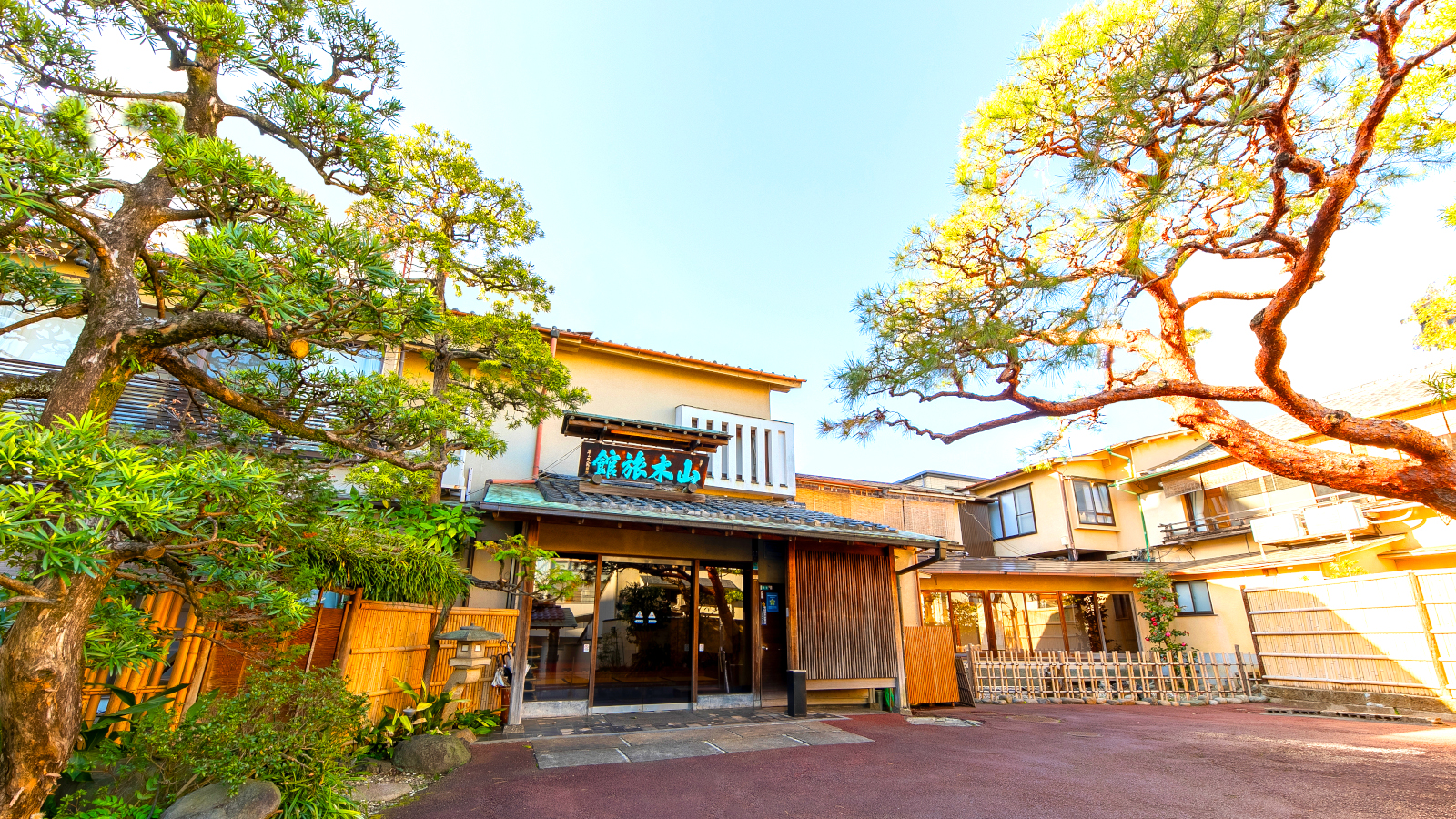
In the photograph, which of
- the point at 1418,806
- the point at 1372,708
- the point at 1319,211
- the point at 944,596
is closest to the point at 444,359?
the point at 1319,211

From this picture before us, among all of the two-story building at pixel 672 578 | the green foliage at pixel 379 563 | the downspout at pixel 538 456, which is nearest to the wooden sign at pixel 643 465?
the two-story building at pixel 672 578

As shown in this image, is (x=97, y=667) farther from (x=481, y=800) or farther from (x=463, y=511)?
(x=463, y=511)

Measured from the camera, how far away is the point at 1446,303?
7504 mm

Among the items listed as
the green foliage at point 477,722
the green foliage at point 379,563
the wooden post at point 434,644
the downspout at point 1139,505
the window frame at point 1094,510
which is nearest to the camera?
the green foliage at point 379,563

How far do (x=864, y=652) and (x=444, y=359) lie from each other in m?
7.42

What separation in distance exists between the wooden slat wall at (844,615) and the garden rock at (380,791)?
552 cm

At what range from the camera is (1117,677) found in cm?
1170

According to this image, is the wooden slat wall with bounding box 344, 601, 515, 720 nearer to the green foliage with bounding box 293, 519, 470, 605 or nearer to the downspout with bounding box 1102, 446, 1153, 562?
the green foliage with bounding box 293, 519, 470, 605

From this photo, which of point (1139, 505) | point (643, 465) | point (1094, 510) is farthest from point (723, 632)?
point (1139, 505)

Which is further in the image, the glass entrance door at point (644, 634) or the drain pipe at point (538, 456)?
the drain pipe at point (538, 456)

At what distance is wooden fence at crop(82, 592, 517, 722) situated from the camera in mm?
4441

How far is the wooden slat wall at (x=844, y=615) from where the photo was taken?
358 inches

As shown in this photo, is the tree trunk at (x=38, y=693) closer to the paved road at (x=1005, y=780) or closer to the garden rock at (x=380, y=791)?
the garden rock at (x=380, y=791)

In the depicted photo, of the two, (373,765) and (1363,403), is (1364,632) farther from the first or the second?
(373,765)
